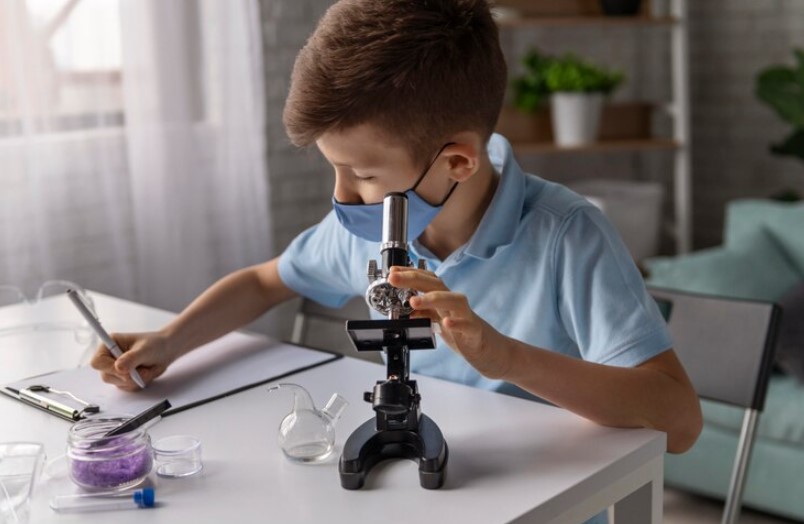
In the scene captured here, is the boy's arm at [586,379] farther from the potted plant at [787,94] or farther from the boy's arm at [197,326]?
the potted plant at [787,94]

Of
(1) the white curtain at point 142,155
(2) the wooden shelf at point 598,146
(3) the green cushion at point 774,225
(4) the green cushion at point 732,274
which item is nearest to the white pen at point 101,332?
(1) the white curtain at point 142,155

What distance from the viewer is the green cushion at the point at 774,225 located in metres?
3.06

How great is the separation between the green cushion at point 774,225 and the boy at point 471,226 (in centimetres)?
184

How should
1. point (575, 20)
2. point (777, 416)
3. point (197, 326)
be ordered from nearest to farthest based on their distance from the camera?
point (197, 326), point (777, 416), point (575, 20)

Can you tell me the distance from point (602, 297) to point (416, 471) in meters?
0.35

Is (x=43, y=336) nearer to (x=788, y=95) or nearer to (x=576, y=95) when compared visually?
(x=576, y=95)

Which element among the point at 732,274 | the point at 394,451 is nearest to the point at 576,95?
the point at 732,274

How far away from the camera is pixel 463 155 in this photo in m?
1.28

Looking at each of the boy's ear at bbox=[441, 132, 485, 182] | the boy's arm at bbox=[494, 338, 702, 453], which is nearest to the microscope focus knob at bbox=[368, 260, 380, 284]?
the boy's arm at bbox=[494, 338, 702, 453]

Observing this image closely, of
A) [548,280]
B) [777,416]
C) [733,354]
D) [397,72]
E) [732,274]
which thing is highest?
[397,72]

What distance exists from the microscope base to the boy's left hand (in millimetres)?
94

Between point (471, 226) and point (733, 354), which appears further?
point (733, 354)

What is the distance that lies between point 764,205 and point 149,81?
192 centimetres

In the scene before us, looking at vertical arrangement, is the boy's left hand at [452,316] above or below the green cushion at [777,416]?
above
